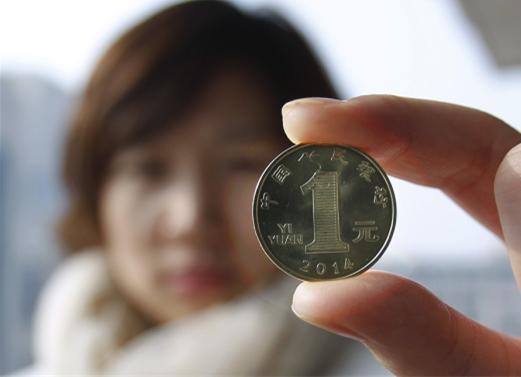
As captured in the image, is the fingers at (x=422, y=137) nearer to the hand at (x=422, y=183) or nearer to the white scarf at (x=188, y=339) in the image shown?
the hand at (x=422, y=183)

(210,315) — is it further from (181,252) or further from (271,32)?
(271,32)

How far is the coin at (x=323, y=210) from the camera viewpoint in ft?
2.04

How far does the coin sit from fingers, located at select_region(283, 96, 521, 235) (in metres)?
0.03

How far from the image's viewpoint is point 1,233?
184 cm

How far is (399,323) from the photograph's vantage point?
0.51 m

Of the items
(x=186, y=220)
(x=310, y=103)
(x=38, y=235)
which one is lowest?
(x=38, y=235)

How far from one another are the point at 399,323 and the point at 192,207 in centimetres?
94

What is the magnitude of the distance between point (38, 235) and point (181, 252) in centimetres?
74

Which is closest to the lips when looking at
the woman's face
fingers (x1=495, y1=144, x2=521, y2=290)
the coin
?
the woman's face

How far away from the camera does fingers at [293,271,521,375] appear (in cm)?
51

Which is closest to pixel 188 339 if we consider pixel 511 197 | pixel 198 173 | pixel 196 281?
pixel 196 281

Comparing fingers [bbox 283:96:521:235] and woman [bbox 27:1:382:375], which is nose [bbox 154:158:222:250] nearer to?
woman [bbox 27:1:382:375]

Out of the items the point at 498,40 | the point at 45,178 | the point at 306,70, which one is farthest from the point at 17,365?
the point at 498,40

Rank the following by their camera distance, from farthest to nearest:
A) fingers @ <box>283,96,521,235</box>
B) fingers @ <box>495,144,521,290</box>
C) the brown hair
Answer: the brown hair → fingers @ <box>283,96,521,235</box> → fingers @ <box>495,144,521,290</box>
